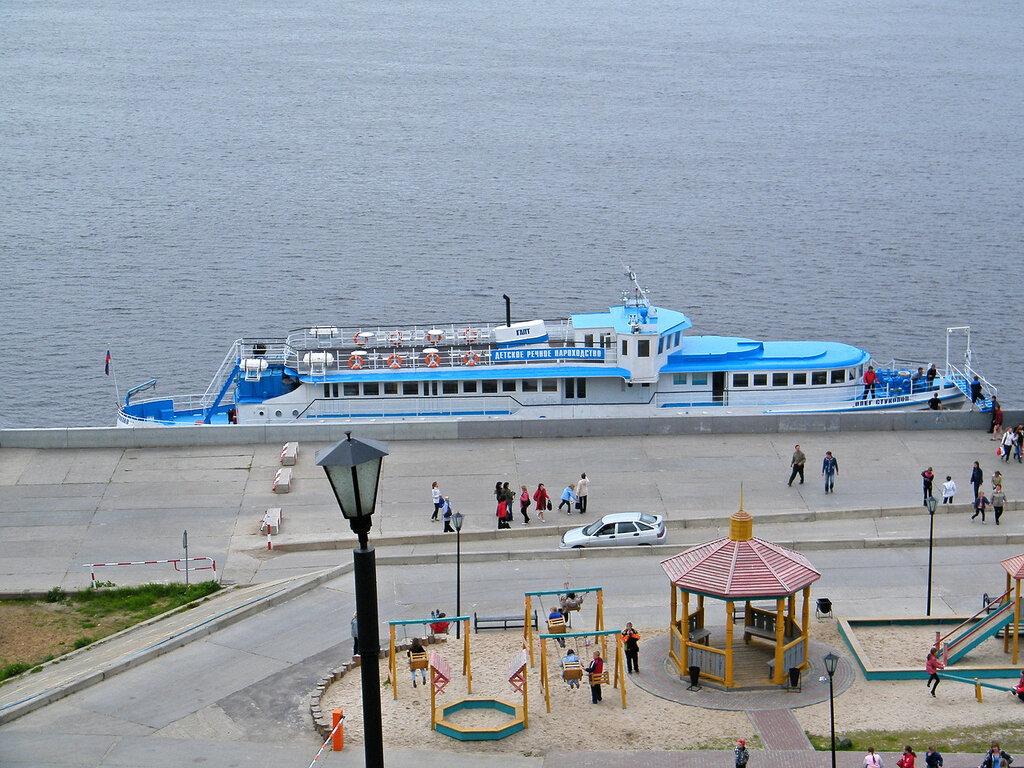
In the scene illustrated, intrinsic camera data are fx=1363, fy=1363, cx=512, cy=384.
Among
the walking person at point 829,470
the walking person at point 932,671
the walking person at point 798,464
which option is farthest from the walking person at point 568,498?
the walking person at point 932,671

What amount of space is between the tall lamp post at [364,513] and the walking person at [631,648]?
550 inches

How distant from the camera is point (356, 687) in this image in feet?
83.9

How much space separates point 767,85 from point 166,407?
378 ft

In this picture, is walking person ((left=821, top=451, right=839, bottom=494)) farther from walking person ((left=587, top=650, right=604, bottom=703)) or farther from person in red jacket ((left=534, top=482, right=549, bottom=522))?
walking person ((left=587, top=650, right=604, bottom=703))

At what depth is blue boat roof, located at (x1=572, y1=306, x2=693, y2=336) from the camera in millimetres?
44781

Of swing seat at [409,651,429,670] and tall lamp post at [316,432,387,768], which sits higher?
tall lamp post at [316,432,387,768]

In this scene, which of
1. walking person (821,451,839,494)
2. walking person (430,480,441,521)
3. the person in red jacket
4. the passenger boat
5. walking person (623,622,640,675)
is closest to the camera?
walking person (623,622,640,675)

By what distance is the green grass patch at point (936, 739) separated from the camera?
22766mm

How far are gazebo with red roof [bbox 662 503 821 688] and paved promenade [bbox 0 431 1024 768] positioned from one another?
192 centimetres

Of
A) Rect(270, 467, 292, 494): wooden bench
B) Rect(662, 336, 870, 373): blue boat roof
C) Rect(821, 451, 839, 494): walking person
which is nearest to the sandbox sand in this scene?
Rect(821, 451, 839, 494): walking person

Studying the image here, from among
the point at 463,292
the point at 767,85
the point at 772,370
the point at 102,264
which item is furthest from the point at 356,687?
the point at 767,85

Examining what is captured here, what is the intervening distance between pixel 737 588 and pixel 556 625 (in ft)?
13.0

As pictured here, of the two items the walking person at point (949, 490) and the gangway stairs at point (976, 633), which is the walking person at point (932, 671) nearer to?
the gangway stairs at point (976, 633)

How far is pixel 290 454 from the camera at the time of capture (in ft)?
135
